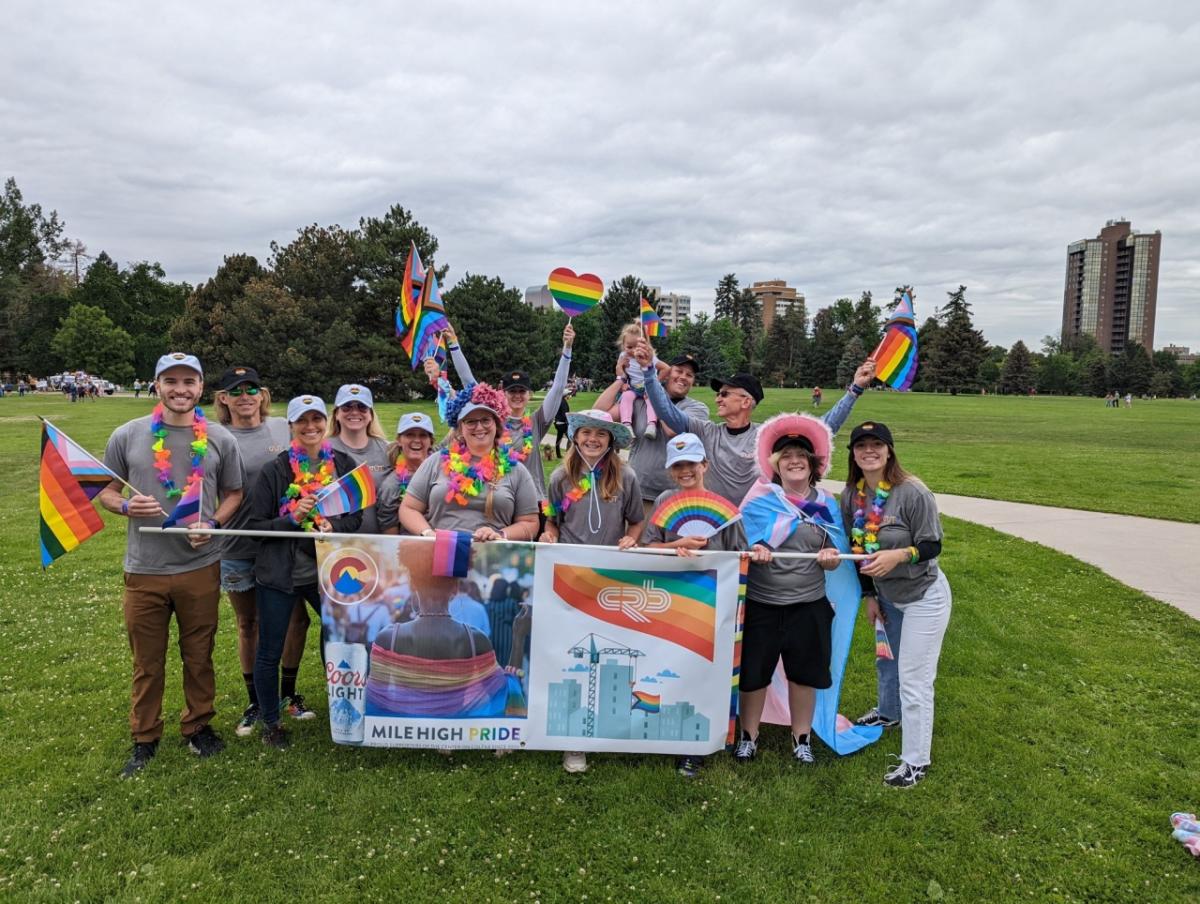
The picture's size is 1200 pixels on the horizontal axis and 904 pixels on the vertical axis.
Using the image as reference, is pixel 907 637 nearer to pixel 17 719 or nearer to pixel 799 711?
pixel 799 711

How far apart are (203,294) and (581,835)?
55.3 m

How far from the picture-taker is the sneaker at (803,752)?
4.64 meters

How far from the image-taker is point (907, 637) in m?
4.41

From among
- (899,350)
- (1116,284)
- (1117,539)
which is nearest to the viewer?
(899,350)

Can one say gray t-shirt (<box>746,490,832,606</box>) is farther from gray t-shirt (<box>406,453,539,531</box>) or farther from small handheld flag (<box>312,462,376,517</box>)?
small handheld flag (<box>312,462,376,517</box>)

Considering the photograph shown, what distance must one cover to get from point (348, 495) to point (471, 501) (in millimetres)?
791

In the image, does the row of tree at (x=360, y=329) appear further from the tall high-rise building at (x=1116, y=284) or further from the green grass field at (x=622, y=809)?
the tall high-rise building at (x=1116, y=284)

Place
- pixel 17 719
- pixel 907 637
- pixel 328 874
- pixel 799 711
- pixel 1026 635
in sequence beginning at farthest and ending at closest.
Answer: pixel 1026 635 < pixel 17 719 < pixel 799 711 < pixel 907 637 < pixel 328 874

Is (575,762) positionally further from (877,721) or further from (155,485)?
(155,485)

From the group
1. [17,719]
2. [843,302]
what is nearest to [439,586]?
[17,719]

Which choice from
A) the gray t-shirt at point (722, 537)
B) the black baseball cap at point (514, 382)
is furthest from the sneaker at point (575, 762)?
the black baseball cap at point (514, 382)

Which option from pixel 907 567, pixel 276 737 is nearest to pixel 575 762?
pixel 276 737

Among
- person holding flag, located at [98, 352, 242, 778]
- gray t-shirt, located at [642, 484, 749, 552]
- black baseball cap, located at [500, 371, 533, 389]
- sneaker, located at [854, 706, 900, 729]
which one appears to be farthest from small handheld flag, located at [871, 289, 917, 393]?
person holding flag, located at [98, 352, 242, 778]

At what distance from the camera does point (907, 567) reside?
4359 millimetres
